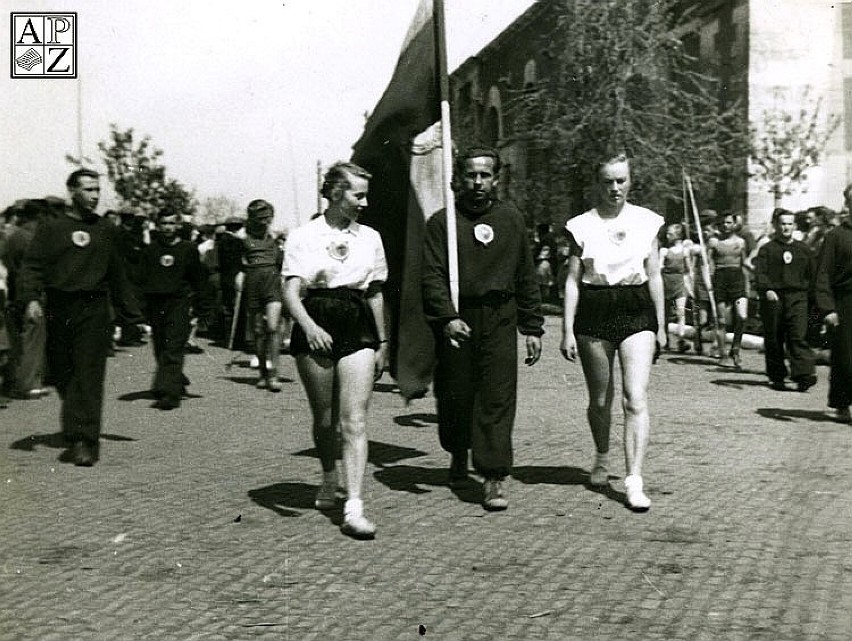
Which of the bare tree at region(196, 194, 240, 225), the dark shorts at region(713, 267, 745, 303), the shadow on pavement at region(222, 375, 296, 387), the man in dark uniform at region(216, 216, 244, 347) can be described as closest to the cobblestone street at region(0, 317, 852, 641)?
the shadow on pavement at region(222, 375, 296, 387)

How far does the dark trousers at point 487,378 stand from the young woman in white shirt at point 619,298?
16.6 inches

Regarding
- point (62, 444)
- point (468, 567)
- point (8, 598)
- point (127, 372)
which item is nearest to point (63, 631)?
point (8, 598)

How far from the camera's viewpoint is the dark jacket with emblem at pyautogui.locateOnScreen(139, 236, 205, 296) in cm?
1139

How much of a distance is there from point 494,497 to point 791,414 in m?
4.92

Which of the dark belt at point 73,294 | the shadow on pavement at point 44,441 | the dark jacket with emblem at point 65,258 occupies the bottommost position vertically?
the shadow on pavement at point 44,441

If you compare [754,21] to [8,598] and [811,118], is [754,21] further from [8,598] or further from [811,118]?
[8,598]

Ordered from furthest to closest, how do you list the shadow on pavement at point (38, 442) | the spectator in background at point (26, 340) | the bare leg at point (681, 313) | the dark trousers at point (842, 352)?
1. the bare leg at point (681, 313)
2. the spectator in background at point (26, 340)
3. the dark trousers at point (842, 352)
4. the shadow on pavement at point (38, 442)

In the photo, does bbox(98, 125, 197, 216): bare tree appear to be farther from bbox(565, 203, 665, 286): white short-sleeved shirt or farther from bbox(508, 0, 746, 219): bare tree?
bbox(565, 203, 665, 286): white short-sleeved shirt

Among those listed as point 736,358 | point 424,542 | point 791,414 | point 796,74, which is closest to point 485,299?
point 424,542

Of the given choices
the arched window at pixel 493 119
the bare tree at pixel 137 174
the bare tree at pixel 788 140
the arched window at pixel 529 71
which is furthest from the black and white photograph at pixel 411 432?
the arched window at pixel 493 119

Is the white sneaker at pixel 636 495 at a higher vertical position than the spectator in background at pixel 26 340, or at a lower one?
lower

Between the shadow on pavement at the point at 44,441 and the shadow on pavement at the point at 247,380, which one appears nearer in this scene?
the shadow on pavement at the point at 44,441

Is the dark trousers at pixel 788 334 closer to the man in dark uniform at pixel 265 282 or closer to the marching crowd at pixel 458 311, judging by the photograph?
the marching crowd at pixel 458 311

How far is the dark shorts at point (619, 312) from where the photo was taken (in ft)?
22.2
